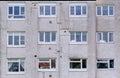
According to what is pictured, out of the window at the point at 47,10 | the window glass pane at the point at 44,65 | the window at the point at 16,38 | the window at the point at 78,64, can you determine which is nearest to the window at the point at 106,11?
the window at the point at 47,10

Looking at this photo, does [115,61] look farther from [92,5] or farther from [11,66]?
[11,66]

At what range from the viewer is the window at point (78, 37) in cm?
3278

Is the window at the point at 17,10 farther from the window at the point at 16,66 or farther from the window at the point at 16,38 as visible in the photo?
the window at the point at 16,66

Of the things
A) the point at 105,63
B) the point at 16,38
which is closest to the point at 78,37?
the point at 105,63

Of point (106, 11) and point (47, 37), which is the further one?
point (106, 11)

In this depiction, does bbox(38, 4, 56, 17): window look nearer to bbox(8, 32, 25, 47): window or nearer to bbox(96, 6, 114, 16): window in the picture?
bbox(8, 32, 25, 47): window

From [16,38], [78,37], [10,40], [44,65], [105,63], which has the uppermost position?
[78,37]

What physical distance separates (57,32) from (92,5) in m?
4.28

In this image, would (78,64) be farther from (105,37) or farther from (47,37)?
(47,37)

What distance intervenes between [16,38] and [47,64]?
390cm

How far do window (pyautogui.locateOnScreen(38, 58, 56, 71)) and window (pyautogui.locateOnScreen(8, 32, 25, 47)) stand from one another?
251 cm

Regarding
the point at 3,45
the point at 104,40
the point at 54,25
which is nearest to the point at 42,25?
the point at 54,25

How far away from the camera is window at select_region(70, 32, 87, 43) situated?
108ft

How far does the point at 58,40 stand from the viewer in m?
32.5
